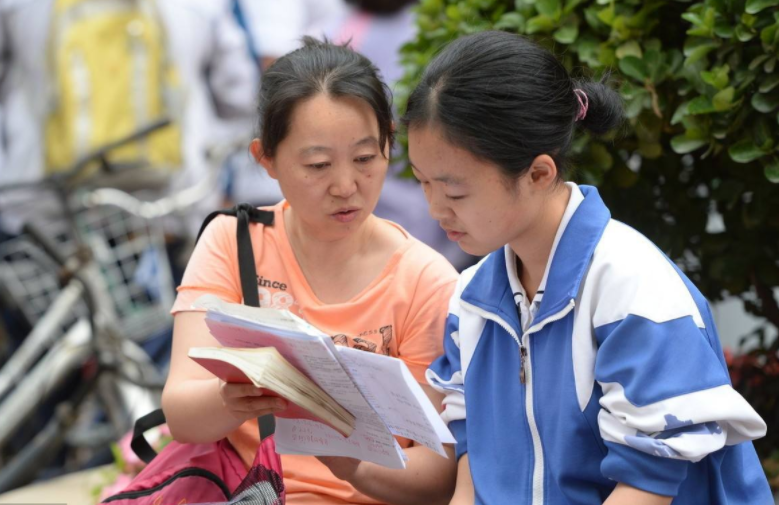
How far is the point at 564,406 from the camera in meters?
1.66

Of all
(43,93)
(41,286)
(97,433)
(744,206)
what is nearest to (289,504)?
(744,206)

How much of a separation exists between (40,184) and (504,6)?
1899 mm

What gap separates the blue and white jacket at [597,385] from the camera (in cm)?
153

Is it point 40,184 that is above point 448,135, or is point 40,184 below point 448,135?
below

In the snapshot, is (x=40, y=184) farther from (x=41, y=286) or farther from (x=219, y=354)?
(x=219, y=354)

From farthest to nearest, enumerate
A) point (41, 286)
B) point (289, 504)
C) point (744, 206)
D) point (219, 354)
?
1. point (41, 286)
2. point (744, 206)
3. point (289, 504)
4. point (219, 354)

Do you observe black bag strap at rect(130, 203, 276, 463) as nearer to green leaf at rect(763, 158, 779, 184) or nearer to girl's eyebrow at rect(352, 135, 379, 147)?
girl's eyebrow at rect(352, 135, 379, 147)

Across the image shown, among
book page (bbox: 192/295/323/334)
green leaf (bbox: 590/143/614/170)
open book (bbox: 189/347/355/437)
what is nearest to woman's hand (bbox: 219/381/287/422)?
open book (bbox: 189/347/355/437)

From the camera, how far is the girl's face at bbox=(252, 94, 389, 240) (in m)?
1.94

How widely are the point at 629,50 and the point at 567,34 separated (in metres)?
0.14

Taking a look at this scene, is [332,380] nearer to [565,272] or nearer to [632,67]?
[565,272]

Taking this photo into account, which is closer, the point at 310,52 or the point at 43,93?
the point at 310,52

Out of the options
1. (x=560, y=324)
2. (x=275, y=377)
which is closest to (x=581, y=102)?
(x=560, y=324)

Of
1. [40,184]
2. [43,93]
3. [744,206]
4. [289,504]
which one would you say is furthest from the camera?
[43,93]
